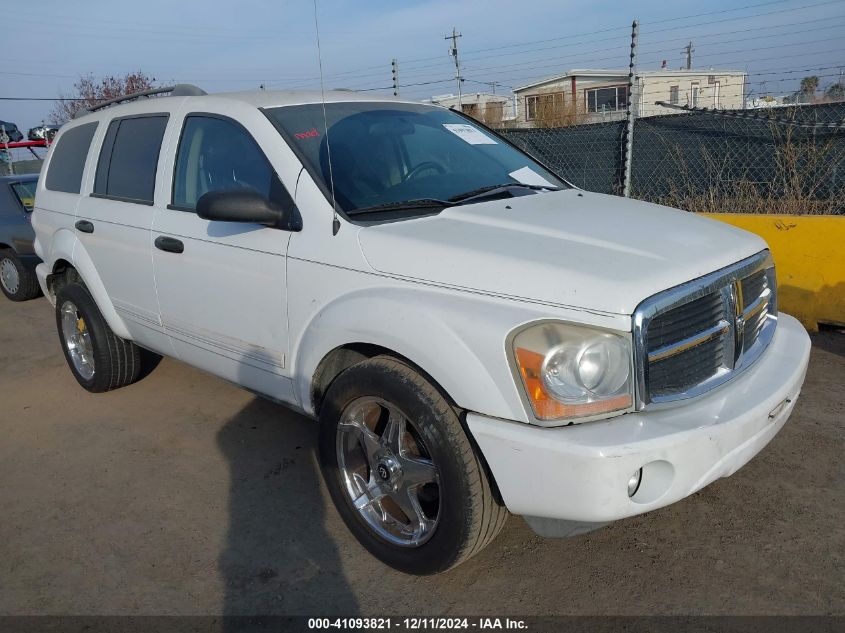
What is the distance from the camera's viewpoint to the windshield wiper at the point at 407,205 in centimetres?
297

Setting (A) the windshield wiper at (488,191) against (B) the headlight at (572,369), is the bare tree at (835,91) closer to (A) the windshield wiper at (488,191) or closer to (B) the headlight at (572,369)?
(A) the windshield wiper at (488,191)

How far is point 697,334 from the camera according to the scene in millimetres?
2439

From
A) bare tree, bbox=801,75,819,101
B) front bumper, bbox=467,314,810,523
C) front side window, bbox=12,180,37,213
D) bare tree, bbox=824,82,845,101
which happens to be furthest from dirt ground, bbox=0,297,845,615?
bare tree, bbox=824,82,845,101

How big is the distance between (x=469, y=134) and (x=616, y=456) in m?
2.28

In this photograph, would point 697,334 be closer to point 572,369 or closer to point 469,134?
point 572,369

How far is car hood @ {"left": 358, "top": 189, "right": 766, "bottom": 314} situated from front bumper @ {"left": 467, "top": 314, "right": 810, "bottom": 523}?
0.41 meters

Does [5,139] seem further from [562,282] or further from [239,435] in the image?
[562,282]

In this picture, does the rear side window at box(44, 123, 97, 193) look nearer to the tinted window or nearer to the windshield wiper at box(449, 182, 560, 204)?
the tinted window

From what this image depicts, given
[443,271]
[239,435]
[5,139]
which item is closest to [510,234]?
[443,271]

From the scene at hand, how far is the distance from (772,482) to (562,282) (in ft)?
6.16

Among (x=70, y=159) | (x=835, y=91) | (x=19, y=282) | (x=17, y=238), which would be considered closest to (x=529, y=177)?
(x=70, y=159)

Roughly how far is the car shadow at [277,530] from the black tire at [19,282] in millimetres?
5592

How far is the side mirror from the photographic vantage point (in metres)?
2.90

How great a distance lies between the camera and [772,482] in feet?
11.0
